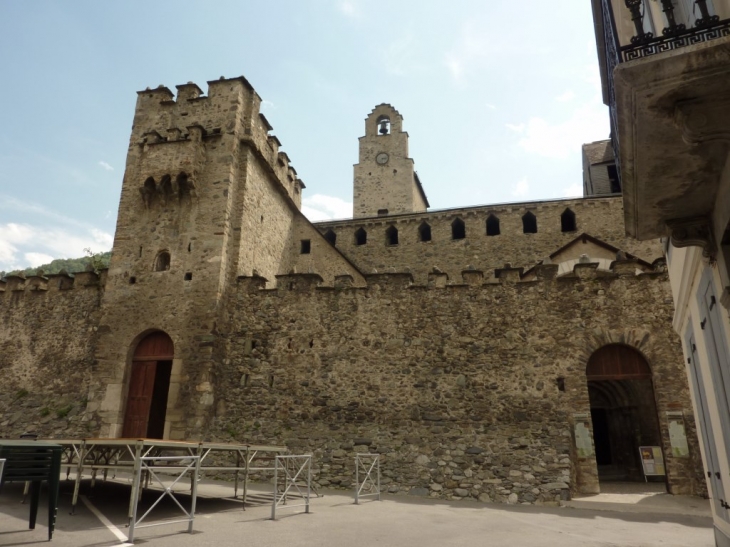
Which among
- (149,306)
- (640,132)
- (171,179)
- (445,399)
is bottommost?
(445,399)

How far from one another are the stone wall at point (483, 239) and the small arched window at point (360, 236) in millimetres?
250

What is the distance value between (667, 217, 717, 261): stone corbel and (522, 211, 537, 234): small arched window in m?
18.3

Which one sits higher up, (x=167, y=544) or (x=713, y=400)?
(x=713, y=400)

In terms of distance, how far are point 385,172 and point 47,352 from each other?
2353 cm

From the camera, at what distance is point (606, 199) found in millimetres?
22562

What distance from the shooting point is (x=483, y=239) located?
23156mm

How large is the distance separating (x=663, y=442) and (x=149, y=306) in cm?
1444

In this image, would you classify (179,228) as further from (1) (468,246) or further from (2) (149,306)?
(1) (468,246)

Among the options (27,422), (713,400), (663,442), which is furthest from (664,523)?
(27,422)

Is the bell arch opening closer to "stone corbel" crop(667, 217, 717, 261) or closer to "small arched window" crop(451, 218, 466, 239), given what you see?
"small arched window" crop(451, 218, 466, 239)

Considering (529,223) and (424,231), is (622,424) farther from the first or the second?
(424,231)

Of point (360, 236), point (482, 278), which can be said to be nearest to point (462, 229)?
point (360, 236)

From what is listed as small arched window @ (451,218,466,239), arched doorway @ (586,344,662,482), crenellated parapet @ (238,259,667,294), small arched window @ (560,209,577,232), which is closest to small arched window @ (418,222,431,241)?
small arched window @ (451,218,466,239)

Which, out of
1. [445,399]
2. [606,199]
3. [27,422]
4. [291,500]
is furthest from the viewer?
[606,199]
